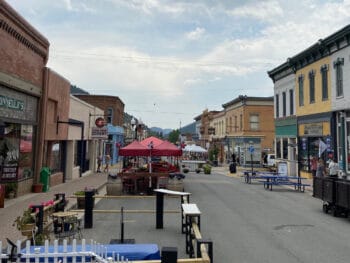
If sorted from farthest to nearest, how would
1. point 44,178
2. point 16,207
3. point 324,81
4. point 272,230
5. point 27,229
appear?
point 324,81, point 44,178, point 16,207, point 272,230, point 27,229

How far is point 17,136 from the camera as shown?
15.0 meters

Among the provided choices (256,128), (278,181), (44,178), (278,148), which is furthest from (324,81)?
(256,128)

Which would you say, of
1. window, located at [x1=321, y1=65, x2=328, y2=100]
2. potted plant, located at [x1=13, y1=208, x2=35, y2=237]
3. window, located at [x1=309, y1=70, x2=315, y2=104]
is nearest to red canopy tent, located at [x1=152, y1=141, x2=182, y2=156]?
potted plant, located at [x1=13, y1=208, x2=35, y2=237]

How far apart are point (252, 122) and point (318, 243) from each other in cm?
4029

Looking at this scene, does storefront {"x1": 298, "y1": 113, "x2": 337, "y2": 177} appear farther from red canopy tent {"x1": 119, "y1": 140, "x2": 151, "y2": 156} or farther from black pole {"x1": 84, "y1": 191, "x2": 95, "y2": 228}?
black pole {"x1": 84, "y1": 191, "x2": 95, "y2": 228}

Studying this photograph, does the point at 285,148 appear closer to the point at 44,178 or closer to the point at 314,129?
the point at 314,129

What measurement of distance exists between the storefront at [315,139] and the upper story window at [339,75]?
65.1 inches

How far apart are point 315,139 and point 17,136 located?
20397 millimetres

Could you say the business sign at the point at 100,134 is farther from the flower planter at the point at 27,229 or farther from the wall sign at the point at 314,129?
the flower planter at the point at 27,229

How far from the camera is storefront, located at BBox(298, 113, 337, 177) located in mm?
22250

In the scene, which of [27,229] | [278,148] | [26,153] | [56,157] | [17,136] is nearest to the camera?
[27,229]

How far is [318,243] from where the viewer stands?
872cm

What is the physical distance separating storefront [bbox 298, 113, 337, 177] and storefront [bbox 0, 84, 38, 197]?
17.5m

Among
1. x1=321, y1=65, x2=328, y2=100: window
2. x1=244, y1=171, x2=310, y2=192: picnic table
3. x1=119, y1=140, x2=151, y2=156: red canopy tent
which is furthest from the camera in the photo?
x1=321, y1=65, x2=328, y2=100: window
